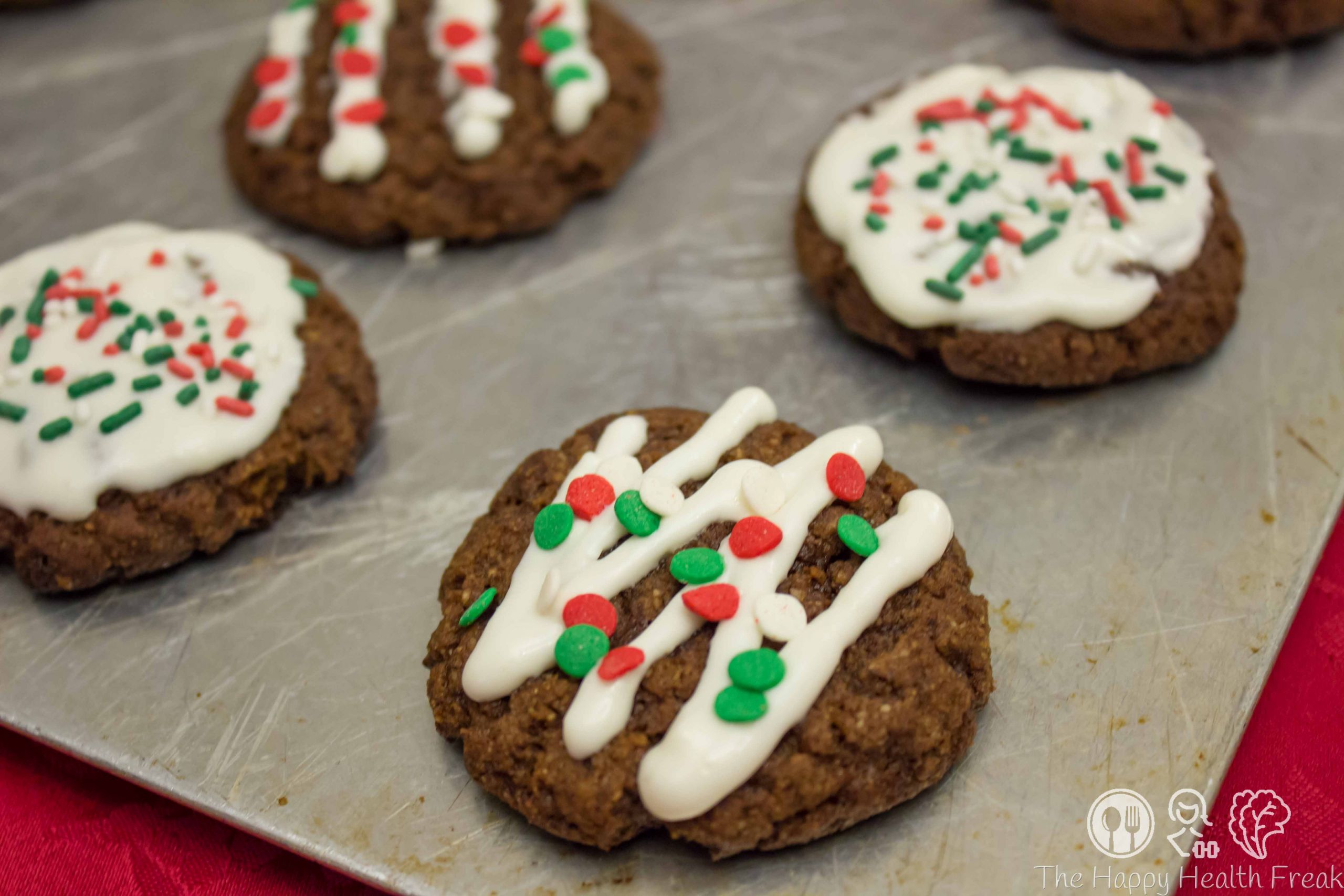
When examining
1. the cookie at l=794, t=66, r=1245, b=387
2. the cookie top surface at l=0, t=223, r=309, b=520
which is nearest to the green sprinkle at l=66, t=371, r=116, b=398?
the cookie top surface at l=0, t=223, r=309, b=520

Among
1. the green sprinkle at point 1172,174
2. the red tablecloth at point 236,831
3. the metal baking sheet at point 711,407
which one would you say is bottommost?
the red tablecloth at point 236,831

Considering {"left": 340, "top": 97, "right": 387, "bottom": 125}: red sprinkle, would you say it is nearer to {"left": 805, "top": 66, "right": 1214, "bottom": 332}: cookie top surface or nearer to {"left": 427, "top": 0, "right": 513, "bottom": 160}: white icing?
{"left": 427, "top": 0, "right": 513, "bottom": 160}: white icing

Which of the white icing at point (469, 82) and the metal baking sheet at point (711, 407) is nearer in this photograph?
the metal baking sheet at point (711, 407)

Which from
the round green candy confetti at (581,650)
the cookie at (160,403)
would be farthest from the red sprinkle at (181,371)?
the round green candy confetti at (581,650)

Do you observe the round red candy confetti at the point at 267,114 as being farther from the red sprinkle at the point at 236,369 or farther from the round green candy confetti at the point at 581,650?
the round green candy confetti at the point at 581,650

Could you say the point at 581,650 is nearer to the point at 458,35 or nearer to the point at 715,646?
the point at 715,646

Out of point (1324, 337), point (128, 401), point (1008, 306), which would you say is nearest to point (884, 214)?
point (1008, 306)

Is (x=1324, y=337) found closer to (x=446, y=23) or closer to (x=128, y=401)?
(x=446, y=23)
